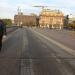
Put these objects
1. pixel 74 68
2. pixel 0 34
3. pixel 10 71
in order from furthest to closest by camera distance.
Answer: pixel 0 34
pixel 74 68
pixel 10 71

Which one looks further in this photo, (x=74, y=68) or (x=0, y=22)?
(x=0, y=22)

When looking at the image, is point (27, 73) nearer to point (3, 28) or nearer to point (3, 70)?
point (3, 70)

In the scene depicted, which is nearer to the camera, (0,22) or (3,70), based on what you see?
(3,70)

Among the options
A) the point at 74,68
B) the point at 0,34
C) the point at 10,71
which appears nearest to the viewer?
the point at 10,71

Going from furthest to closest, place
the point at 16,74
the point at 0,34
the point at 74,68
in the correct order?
the point at 0,34 < the point at 74,68 < the point at 16,74

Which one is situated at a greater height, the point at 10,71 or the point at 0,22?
the point at 0,22

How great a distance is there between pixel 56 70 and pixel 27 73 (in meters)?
1.33

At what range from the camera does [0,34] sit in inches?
746

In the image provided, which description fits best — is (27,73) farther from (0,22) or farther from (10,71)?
(0,22)

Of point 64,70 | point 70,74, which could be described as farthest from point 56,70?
point 70,74

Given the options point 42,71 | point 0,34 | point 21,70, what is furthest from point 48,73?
point 0,34

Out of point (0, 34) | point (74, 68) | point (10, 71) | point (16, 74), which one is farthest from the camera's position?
point (0, 34)

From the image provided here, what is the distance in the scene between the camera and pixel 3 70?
11.5 meters

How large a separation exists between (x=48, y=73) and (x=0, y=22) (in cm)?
887
